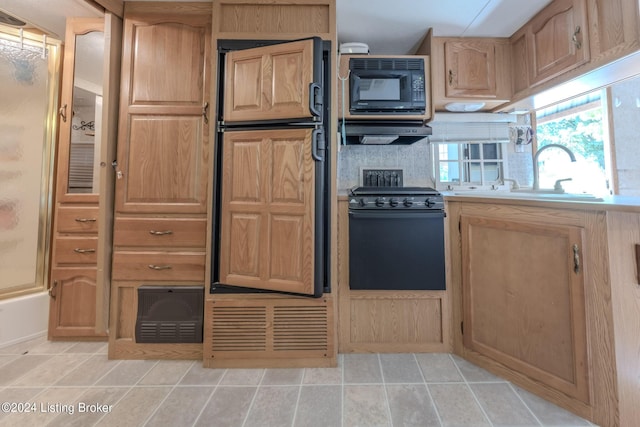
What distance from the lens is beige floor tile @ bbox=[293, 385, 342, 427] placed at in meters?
1.11

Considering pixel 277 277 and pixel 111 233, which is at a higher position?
pixel 111 233

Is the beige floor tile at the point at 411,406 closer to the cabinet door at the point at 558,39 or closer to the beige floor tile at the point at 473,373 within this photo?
the beige floor tile at the point at 473,373

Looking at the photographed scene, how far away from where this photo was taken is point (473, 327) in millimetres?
1536

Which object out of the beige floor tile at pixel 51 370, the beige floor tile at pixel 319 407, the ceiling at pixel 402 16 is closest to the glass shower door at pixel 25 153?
the ceiling at pixel 402 16

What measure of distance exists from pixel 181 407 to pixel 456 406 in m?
1.29

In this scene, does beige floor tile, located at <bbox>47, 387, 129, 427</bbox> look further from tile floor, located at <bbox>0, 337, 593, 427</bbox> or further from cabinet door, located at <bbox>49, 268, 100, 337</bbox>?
cabinet door, located at <bbox>49, 268, 100, 337</bbox>

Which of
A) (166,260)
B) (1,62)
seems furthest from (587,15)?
(1,62)

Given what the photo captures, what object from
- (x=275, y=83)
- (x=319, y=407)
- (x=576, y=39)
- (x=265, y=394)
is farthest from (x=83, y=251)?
(x=576, y=39)

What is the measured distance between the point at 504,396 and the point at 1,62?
12.5 ft

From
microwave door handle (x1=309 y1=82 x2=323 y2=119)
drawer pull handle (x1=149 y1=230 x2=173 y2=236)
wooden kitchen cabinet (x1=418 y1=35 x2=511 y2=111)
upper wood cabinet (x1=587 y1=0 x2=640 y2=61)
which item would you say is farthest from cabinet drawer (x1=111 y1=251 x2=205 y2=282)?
upper wood cabinet (x1=587 y1=0 x2=640 y2=61)

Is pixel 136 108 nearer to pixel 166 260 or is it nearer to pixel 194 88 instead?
pixel 194 88

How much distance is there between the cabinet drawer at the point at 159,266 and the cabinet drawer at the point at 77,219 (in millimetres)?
446

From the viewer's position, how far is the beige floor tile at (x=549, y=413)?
110 centimetres

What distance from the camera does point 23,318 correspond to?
1.81 meters
